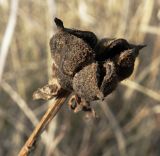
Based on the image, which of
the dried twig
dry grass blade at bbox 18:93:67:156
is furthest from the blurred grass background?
dry grass blade at bbox 18:93:67:156

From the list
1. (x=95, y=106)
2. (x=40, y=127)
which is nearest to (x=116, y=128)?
(x=95, y=106)

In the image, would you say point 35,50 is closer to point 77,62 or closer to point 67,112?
point 67,112

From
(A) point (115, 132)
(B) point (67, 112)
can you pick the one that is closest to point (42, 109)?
(B) point (67, 112)

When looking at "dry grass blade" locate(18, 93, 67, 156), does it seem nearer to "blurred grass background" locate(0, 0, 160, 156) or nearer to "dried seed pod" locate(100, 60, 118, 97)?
Result: "dried seed pod" locate(100, 60, 118, 97)

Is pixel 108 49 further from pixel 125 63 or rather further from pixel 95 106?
pixel 95 106

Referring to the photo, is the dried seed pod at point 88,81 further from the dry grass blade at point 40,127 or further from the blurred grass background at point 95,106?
the blurred grass background at point 95,106

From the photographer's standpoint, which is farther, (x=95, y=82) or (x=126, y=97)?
(x=126, y=97)
